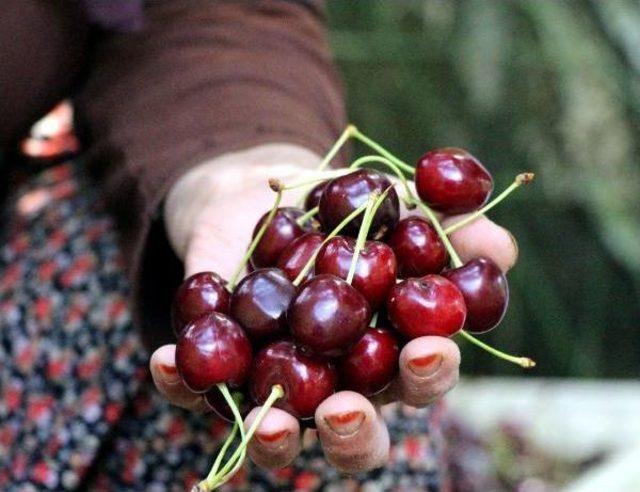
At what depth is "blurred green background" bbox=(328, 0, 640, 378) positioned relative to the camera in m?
2.39

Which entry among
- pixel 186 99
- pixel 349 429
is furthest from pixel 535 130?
pixel 349 429

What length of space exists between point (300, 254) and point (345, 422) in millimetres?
144

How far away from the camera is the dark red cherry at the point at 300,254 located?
81 cm

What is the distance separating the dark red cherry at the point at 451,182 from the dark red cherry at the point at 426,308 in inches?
4.1

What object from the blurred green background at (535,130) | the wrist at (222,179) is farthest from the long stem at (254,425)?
the blurred green background at (535,130)

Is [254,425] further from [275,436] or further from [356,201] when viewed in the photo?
[356,201]

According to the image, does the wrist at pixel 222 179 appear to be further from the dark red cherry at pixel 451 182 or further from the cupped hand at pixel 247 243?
the dark red cherry at pixel 451 182

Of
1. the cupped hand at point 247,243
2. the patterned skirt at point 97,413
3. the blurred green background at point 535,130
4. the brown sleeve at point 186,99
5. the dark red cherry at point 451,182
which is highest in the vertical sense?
the dark red cherry at point 451,182

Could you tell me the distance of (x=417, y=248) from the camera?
81 centimetres

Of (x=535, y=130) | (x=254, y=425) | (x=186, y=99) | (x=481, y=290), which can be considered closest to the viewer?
(x=254, y=425)

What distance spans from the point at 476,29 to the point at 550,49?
0.16 m

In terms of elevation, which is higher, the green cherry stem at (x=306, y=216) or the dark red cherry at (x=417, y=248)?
the dark red cherry at (x=417, y=248)

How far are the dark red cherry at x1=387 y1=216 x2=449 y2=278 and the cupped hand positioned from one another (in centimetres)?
4

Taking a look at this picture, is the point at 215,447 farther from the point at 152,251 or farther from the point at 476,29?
the point at 476,29
